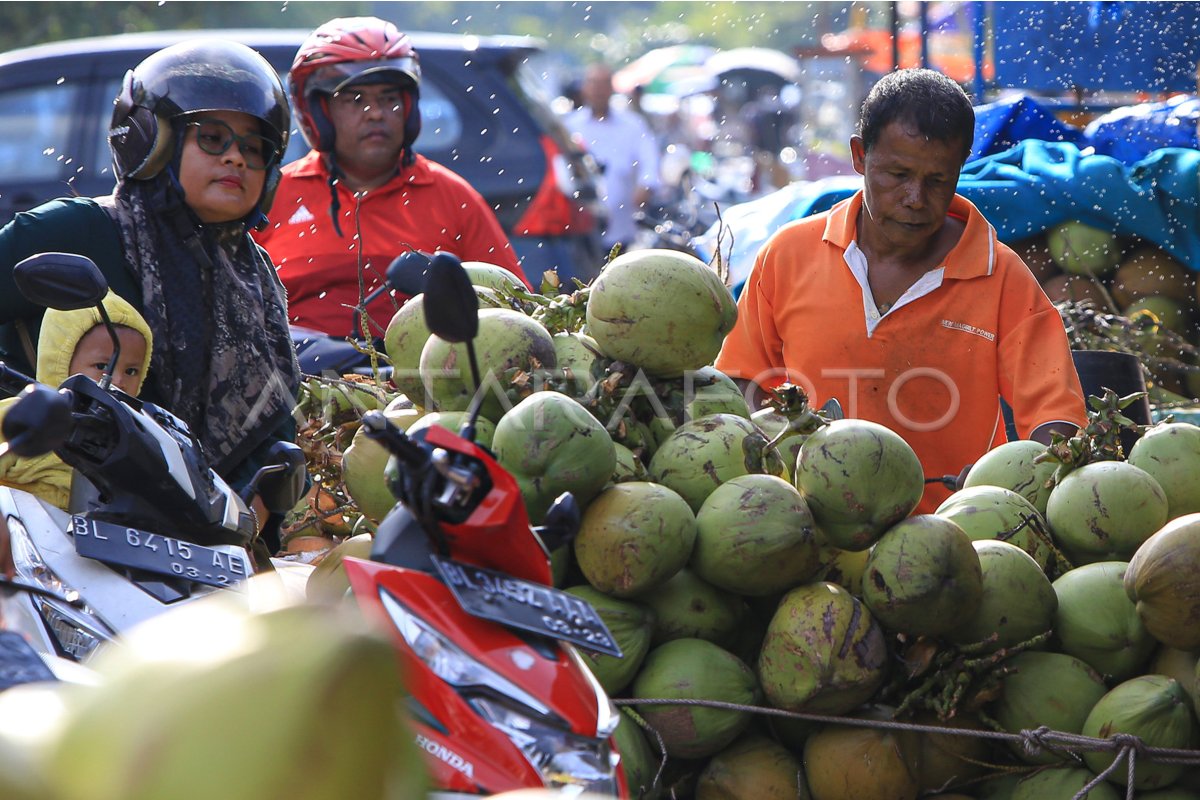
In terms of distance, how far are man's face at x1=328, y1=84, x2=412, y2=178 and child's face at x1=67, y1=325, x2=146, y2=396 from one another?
90.5 inches

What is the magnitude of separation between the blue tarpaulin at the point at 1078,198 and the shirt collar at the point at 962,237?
3.96 feet

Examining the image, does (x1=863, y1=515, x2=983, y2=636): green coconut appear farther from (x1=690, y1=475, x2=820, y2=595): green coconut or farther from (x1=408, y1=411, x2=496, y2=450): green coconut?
(x1=408, y1=411, x2=496, y2=450): green coconut

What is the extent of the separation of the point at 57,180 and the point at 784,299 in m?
5.40

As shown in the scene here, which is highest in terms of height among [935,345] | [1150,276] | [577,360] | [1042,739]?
[577,360]

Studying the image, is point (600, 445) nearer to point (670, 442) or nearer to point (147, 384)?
point (670, 442)

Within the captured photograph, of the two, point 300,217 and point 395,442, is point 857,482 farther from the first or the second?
point 300,217

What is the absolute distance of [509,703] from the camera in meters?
1.59

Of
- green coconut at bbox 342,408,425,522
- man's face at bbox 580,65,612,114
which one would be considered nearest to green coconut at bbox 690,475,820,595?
green coconut at bbox 342,408,425,522

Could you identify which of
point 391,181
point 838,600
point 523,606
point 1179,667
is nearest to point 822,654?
point 838,600

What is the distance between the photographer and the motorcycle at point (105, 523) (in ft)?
6.43

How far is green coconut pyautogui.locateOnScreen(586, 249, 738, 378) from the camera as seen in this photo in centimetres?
277

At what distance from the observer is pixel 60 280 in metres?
2.08

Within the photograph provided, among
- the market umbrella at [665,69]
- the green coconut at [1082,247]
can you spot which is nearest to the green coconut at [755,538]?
the green coconut at [1082,247]

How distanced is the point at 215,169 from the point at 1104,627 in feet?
6.95
